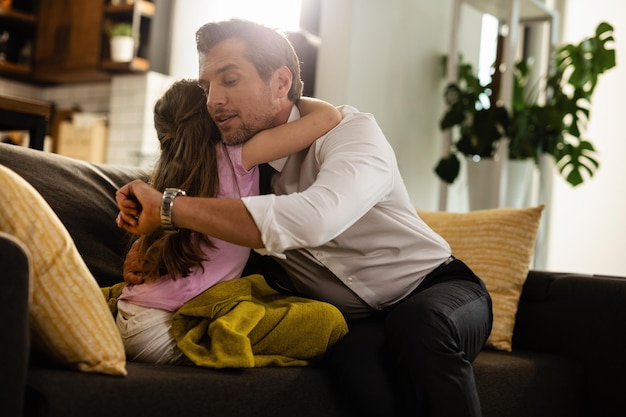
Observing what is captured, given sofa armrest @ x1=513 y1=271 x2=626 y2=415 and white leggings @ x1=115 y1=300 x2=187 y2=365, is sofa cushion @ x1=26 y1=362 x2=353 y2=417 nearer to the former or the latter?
white leggings @ x1=115 y1=300 x2=187 y2=365

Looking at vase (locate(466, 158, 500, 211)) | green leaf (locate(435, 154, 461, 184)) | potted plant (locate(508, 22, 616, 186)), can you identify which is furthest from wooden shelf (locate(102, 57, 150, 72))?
potted plant (locate(508, 22, 616, 186))

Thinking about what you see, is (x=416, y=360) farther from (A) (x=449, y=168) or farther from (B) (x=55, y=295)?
(A) (x=449, y=168)

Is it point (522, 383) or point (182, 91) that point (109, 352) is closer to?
point (182, 91)

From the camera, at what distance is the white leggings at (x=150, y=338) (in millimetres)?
1538

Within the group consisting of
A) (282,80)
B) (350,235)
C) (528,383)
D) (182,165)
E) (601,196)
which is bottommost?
(528,383)

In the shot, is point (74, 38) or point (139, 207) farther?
point (74, 38)

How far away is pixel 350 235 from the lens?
5.96ft

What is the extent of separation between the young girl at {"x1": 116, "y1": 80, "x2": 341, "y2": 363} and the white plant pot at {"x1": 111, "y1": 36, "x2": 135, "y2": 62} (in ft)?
14.8

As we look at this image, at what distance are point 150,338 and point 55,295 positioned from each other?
1.03 ft

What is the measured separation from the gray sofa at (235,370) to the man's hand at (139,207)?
0.26m

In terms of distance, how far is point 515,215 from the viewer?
2.46m

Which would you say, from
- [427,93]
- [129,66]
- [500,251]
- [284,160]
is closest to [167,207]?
[284,160]

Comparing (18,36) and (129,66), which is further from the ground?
(18,36)

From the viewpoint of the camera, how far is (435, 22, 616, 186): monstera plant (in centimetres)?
449
